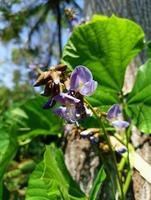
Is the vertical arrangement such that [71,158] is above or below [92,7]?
below

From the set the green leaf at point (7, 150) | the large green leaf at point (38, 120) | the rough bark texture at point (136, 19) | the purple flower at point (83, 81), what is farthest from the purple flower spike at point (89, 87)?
the large green leaf at point (38, 120)

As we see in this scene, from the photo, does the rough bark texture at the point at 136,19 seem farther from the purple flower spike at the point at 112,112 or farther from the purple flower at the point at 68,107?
the purple flower at the point at 68,107

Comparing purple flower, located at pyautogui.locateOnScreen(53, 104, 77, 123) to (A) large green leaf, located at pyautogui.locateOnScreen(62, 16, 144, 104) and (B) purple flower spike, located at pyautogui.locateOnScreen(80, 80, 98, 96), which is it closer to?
(B) purple flower spike, located at pyautogui.locateOnScreen(80, 80, 98, 96)

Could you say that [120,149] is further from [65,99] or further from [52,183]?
[65,99]

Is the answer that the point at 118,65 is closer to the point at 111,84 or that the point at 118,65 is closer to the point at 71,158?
the point at 111,84

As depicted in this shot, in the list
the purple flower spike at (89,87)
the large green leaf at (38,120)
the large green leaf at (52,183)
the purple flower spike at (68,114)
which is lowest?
the large green leaf at (38,120)

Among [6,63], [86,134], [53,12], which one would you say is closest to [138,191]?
[86,134]

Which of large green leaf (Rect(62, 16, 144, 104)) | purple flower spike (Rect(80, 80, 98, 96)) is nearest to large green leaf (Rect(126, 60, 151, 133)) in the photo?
large green leaf (Rect(62, 16, 144, 104))
